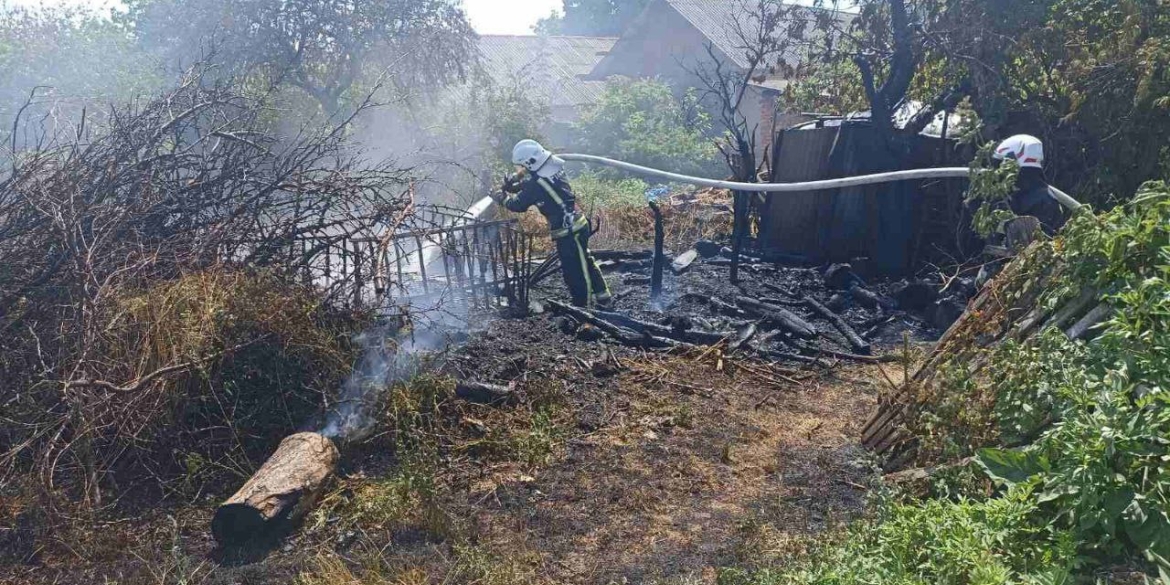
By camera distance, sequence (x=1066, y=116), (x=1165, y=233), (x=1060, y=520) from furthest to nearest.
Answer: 1. (x=1066, y=116)
2. (x=1165, y=233)
3. (x=1060, y=520)

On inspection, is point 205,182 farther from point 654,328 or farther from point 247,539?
point 654,328

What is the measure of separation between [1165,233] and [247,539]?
4.75 metres

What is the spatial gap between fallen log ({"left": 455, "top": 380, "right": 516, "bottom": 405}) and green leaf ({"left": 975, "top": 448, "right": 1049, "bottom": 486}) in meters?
3.29

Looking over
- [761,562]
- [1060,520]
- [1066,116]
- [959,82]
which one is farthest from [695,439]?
[959,82]

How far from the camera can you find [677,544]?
13.8 ft

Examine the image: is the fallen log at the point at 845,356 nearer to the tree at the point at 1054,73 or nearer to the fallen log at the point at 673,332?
the fallen log at the point at 673,332

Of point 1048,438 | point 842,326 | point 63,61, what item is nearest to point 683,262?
point 842,326

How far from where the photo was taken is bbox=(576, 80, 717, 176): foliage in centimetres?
2209

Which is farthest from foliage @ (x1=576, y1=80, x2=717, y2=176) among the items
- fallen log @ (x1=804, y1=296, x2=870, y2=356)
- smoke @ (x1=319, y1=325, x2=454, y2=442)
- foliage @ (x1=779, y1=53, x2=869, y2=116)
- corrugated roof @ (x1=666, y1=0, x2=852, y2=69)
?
smoke @ (x1=319, y1=325, x2=454, y2=442)

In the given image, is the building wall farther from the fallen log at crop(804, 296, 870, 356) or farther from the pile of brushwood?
the pile of brushwood

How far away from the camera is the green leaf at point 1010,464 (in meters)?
3.23

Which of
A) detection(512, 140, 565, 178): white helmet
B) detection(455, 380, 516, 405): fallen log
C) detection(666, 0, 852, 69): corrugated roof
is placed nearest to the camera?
detection(455, 380, 516, 405): fallen log

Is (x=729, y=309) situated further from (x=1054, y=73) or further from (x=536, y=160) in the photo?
(x=1054, y=73)

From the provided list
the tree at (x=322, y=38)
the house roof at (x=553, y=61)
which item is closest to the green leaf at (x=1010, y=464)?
the tree at (x=322, y=38)
